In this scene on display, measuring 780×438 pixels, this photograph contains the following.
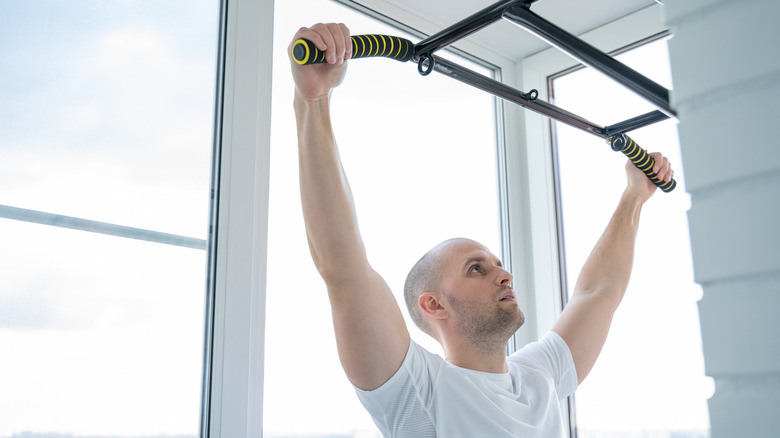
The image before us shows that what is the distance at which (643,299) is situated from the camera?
185cm

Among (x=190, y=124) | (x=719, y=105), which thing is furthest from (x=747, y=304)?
(x=190, y=124)

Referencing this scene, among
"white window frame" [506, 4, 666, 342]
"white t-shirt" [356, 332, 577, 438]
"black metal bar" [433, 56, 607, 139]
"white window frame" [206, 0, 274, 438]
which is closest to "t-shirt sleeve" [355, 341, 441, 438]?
"white t-shirt" [356, 332, 577, 438]

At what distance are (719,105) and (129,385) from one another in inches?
49.5

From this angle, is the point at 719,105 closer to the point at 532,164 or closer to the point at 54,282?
the point at 54,282

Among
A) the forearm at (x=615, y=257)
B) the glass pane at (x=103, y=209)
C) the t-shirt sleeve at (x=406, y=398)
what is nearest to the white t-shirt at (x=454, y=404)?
the t-shirt sleeve at (x=406, y=398)

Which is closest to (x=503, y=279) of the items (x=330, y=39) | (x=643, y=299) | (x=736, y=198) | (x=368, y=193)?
(x=368, y=193)

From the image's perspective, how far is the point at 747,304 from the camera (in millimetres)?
182

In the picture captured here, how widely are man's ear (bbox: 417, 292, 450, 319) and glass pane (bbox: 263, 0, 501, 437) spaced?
0.27 meters

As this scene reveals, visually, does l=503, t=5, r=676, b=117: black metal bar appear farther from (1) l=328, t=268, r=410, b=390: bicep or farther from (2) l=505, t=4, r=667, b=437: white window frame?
(2) l=505, t=4, r=667, b=437: white window frame

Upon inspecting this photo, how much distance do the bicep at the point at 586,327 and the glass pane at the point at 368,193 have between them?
0.43 metres

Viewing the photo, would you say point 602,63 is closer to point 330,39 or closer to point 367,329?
point 330,39

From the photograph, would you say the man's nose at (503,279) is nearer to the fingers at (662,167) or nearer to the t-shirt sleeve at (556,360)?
the t-shirt sleeve at (556,360)

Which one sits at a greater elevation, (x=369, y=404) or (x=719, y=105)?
(x=719, y=105)

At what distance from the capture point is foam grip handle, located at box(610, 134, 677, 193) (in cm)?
135
